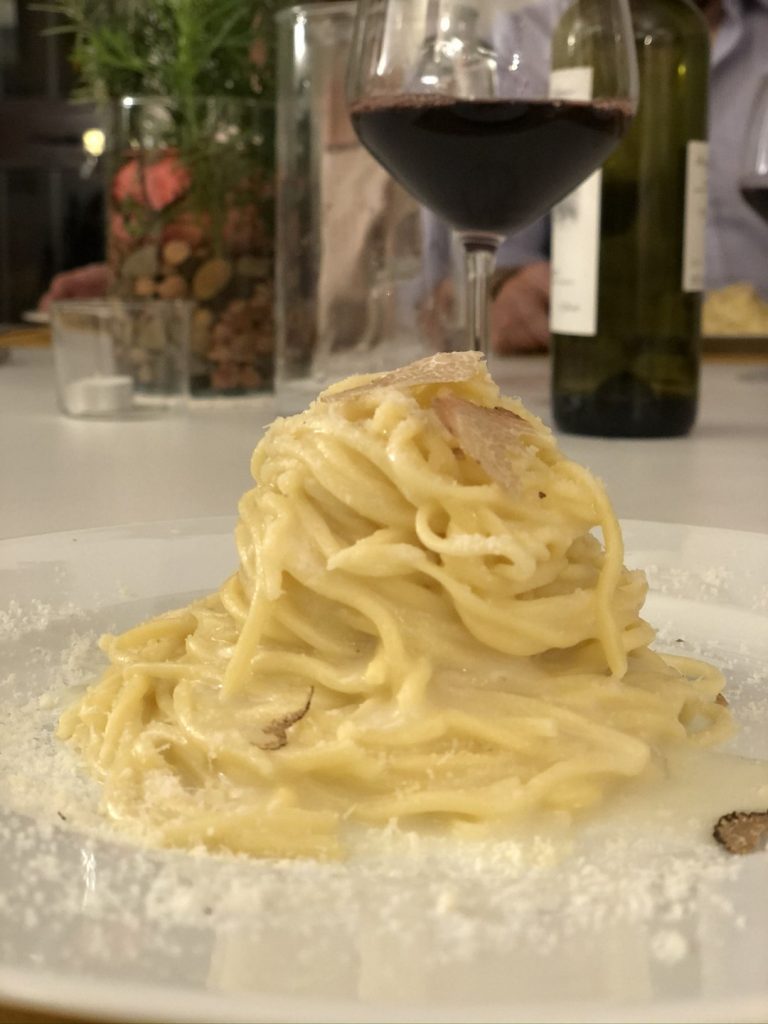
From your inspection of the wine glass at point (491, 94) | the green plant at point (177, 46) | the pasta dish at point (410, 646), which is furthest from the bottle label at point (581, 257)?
the pasta dish at point (410, 646)

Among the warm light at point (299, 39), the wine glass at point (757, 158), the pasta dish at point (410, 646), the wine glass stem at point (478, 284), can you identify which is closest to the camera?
the pasta dish at point (410, 646)

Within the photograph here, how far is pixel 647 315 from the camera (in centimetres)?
204

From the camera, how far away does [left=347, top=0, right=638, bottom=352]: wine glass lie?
1626 millimetres

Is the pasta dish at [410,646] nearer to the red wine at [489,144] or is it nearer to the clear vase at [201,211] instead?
the red wine at [489,144]

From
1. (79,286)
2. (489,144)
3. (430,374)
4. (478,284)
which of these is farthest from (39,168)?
(430,374)

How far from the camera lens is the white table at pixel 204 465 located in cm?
159

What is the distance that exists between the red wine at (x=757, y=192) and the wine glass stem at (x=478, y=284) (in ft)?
3.53

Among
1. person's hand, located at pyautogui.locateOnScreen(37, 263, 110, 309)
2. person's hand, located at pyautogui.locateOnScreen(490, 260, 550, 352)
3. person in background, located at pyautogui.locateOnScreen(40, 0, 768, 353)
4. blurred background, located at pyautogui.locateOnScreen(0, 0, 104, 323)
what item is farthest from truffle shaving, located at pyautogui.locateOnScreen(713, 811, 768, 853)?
blurred background, located at pyautogui.locateOnScreen(0, 0, 104, 323)

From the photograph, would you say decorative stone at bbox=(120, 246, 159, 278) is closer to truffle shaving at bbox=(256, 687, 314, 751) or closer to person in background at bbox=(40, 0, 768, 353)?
truffle shaving at bbox=(256, 687, 314, 751)

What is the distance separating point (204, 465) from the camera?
1898 mm

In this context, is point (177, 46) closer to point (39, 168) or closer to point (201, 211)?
point (201, 211)

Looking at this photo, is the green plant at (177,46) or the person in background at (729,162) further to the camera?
the person in background at (729,162)

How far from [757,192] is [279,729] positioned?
2154mm

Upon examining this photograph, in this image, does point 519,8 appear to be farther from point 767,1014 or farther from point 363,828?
point 767,1014
